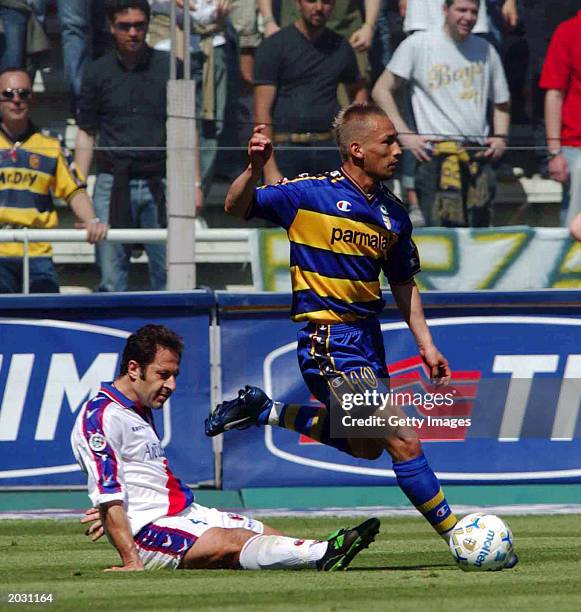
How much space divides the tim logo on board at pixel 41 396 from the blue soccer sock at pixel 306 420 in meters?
2.84

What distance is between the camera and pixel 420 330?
6508mm

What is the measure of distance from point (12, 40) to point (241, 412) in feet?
15.8

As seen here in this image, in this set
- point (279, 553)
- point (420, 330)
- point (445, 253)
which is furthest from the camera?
point (445, 253)

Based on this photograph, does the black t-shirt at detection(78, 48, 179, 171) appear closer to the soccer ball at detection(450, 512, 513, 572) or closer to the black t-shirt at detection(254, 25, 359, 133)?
the black t-shirt at detection(254, 25, 359, 133)

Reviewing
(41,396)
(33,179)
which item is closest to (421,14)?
(33,179)

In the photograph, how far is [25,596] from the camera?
4949 millimetres

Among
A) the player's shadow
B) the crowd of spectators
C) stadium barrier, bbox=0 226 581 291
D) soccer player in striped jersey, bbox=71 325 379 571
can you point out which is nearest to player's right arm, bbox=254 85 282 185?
the crowd of spectators

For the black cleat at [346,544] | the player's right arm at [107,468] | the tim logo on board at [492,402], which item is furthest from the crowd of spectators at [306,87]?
the black cleat at [346,544]

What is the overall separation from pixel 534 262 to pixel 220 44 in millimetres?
3017

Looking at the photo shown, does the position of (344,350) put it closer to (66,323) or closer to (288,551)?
(288,551)

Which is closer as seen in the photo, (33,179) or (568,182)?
(33,179)

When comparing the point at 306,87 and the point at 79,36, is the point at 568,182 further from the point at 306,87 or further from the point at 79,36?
the point at 79,36

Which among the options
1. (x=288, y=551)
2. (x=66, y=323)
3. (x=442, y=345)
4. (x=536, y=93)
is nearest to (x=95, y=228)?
(x=66, y=323)

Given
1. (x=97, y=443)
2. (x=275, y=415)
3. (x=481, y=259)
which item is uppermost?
(x=481, y=259)
